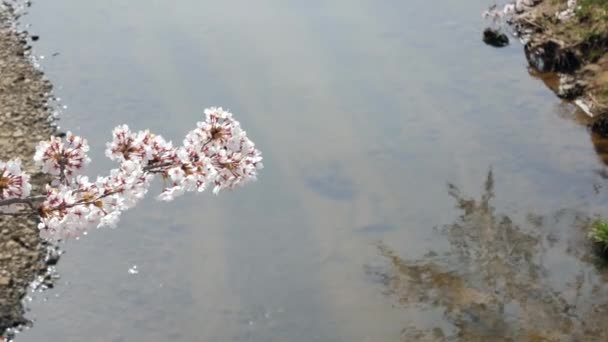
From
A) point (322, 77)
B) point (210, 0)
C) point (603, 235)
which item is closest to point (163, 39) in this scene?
point (210, 0)

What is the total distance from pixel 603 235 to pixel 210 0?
326 inches

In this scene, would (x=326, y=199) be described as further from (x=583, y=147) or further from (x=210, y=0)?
(x=210, y=0)

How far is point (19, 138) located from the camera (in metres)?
9.98

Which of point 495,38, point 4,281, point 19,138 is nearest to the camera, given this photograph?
point 4,281

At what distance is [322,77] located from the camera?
469 inches

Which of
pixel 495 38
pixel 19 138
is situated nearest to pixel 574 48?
pixel 495 38

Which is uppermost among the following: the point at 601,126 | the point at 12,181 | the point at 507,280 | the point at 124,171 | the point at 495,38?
the point at 495,38

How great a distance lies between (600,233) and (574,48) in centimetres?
425

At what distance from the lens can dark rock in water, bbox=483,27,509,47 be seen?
508 inches

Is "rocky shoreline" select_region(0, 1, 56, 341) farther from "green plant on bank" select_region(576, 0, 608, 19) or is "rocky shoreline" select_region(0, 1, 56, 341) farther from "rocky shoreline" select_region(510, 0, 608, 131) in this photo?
"green plant on bank" select_region(576, 0, 608, 19)

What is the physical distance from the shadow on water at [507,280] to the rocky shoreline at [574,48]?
2.46m

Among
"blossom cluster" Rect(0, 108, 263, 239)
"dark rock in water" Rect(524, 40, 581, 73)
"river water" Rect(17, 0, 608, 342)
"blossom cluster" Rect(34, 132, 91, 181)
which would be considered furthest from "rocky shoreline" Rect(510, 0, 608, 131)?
"blossom cluster" Rect(34, 132, 91, 181)

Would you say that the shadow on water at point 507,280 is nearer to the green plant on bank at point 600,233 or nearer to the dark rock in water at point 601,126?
the green plant on bank at point 600,233

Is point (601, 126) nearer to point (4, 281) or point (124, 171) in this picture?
point (4, 281)
